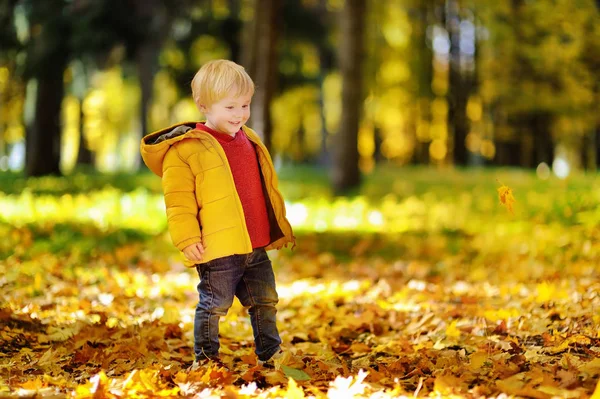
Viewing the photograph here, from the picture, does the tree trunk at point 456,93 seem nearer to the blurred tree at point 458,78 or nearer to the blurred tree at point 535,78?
the blurred tree at point 458,78

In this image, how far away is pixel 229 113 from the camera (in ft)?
13.2

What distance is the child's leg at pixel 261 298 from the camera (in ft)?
14.1

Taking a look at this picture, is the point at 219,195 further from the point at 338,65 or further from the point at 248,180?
the point at 338,65

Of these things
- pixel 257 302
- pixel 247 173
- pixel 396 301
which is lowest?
pixel 396 301

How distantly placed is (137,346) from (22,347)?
2.31ft

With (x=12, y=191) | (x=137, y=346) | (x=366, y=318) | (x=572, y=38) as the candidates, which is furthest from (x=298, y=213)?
(x=572, y=38)

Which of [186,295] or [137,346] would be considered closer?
[137,346]

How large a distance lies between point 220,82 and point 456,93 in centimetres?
2632

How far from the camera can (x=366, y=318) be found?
5535 millimetres

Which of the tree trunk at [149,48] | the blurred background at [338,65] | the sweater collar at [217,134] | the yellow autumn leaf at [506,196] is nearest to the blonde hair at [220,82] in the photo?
the sweater collar at [217,134]

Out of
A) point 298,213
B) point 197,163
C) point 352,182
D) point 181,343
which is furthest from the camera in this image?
point 352,182

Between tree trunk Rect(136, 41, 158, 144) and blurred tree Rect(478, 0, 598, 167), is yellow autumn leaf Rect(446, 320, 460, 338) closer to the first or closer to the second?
blurred tree Rect(478, 0, 598, 167)

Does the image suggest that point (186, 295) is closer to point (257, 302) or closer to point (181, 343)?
point (181, 343)

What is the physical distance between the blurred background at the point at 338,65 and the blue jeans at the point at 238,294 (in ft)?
29.4
